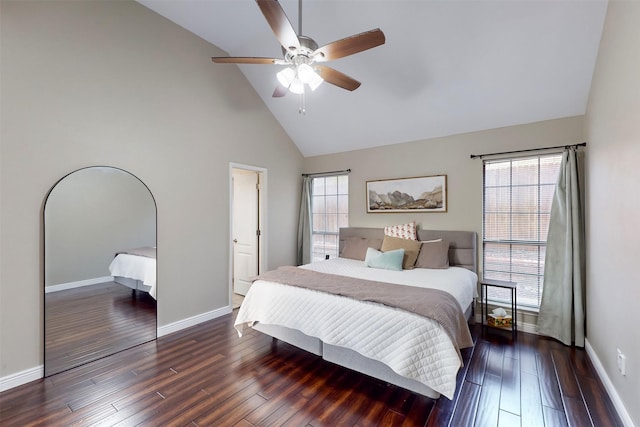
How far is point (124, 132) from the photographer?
2.80 m

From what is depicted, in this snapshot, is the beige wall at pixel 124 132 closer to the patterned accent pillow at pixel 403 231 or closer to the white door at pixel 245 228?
the white door at pixel 245 228

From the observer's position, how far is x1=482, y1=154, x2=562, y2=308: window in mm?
3172

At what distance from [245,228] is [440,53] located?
142 inches

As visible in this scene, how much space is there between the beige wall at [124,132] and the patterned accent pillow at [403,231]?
6.23ft

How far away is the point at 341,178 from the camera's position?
4824mm

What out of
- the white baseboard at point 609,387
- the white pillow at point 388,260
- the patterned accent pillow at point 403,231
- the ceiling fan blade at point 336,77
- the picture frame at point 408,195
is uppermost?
the ceiling fan blade at point 336,77

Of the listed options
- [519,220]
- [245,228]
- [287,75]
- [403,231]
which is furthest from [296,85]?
[519,220]

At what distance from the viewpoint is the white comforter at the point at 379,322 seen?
181 cm

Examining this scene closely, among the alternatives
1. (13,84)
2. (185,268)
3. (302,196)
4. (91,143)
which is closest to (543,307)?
(302,196)

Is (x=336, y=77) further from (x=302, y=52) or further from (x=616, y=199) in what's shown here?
(x=616, y=199)

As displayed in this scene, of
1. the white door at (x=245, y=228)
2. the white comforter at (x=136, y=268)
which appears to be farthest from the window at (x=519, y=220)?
the white comforter at (x=136, y=268)

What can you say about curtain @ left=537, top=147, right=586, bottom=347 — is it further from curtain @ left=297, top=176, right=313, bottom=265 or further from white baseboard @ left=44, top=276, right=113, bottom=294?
white baseboard @ left=44, top=276, right=113, bottom=294

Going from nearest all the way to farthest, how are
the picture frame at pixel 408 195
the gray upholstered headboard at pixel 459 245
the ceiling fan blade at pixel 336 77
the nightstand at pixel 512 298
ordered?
1. the ceiling fan blade at pixel 336 77
2. the nightstand at pixel 512 298
3. the gray upholstered headboard at pixel 459 245
4. the picture frame at pixel 408 195

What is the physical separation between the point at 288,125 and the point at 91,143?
2692 millimetres
